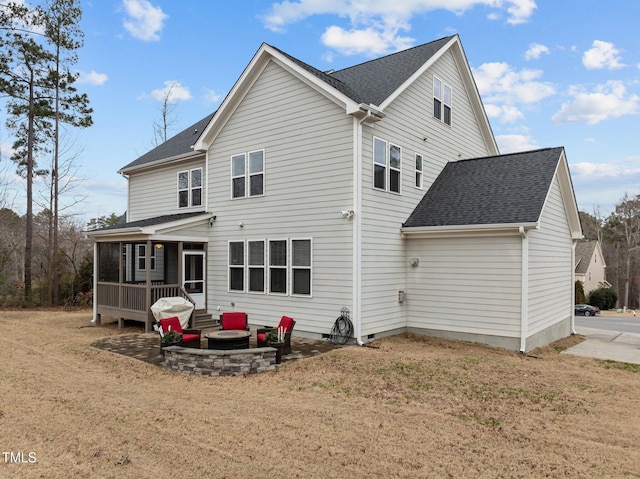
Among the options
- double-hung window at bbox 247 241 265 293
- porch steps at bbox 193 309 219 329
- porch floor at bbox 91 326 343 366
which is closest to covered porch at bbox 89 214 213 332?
porch steps at bbox 193 309 219 329

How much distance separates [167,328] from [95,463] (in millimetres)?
5240

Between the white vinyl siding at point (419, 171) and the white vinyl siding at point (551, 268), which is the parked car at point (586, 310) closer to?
the white vinyl siding at point (551, 268)

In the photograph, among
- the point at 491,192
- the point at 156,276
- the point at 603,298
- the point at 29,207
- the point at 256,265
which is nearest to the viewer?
the point at 491,192

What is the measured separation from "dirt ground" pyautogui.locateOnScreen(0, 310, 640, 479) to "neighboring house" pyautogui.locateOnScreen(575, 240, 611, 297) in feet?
127

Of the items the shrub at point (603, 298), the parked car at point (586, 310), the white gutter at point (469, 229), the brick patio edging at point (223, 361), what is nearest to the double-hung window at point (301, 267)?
the white gutter at point (469, 229)

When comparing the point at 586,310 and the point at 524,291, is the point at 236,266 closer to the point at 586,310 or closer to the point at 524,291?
the point at 524,291

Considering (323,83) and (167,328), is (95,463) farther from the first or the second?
(323,83)

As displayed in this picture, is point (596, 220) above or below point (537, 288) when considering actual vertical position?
above

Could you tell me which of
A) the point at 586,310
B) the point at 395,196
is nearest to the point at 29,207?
the point at 395,196

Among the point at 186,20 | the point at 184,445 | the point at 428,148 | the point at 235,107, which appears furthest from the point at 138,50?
the point at 184,445

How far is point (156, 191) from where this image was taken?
17062 millimetres

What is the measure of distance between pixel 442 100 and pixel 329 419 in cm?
1194

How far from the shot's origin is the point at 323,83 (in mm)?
10742

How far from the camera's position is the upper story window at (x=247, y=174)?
12.6 m
